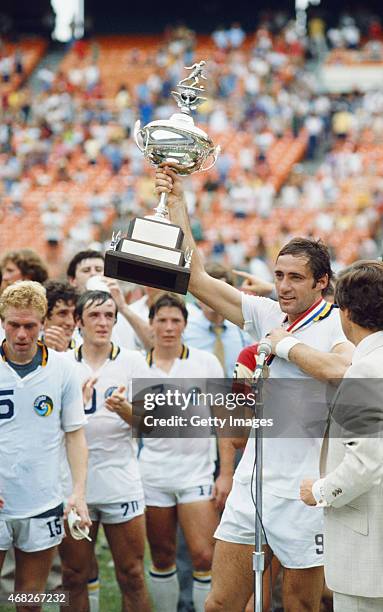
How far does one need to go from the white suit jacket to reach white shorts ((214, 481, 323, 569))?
0.60 m

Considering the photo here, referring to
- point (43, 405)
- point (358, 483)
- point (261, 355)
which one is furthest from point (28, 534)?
point (358, 483)

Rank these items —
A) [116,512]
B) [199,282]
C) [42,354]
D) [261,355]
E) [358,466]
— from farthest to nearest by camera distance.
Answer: [116,512]
[42,354]
[199,282]
[261,355]
[358,466]

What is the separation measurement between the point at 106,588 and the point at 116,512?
1524mm

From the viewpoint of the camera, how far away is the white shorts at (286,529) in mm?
4266

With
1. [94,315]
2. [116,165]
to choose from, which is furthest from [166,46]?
[94,315]

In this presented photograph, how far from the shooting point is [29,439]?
4.65m

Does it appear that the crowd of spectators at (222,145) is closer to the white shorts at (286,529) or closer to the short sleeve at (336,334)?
the short sleeve at (336,334)

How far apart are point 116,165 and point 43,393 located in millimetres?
18508

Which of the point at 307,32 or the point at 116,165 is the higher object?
the point at 307,32

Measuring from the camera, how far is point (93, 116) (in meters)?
25.4

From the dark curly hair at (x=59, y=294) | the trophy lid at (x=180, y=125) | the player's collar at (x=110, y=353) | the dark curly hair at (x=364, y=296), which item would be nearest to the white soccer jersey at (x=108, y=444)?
the player's collar at (x=110, y=353)

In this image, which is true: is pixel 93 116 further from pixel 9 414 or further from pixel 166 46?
pixel 9 414

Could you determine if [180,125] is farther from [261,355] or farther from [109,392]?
[109,392]

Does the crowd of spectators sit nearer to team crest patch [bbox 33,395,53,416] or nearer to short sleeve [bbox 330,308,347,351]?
team crest patch [bbox 33,395,53,416]
